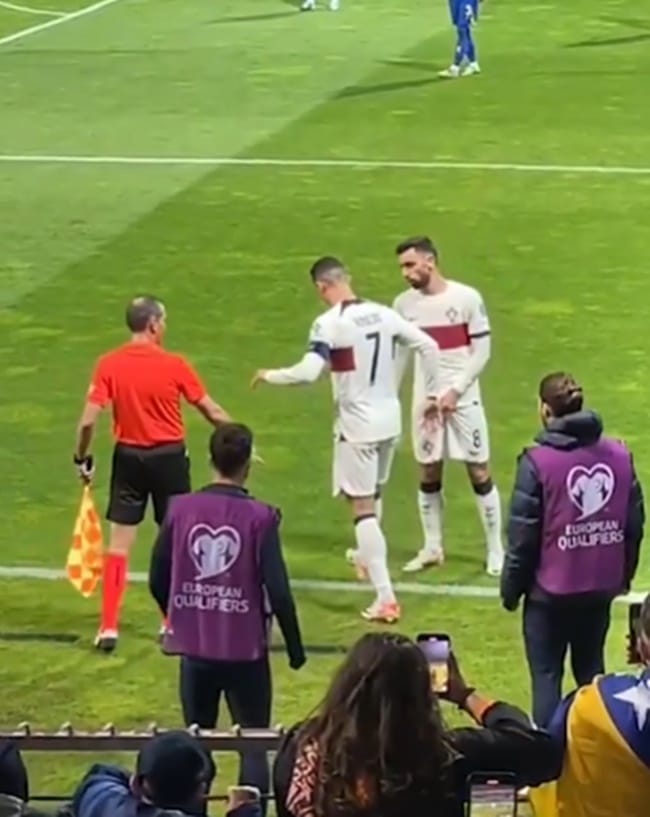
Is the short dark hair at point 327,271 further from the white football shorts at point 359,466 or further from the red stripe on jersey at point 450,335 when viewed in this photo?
the white football shorts at point 359,466

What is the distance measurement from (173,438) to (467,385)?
6.40 feet

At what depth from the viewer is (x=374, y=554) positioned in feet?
37.0

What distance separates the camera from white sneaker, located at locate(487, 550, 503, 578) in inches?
480

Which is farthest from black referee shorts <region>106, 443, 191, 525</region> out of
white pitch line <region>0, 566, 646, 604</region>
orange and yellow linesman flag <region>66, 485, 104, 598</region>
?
white pitch line <region>0, 566, 646, 604</region>

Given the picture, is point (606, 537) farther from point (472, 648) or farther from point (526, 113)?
point (526, 113)

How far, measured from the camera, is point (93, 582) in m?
11.2

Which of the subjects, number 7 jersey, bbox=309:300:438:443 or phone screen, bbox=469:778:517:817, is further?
number 7 jersey, bbox=309:300:438:443

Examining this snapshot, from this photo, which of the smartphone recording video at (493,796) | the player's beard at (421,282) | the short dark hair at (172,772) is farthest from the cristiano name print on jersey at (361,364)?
the short dark hair at (172,772)

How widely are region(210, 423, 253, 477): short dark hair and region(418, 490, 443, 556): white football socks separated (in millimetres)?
3671

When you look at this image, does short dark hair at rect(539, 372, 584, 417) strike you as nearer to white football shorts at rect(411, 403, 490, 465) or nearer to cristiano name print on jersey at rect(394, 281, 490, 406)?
cristiano name print on jersey at rect(394, 281, 490, 406)

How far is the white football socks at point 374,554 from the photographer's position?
11258 millimetres

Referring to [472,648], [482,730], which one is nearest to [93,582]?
[472,648]

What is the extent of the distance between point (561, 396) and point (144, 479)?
2.96 m

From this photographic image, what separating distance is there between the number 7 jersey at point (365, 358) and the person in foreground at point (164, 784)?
219 inches
